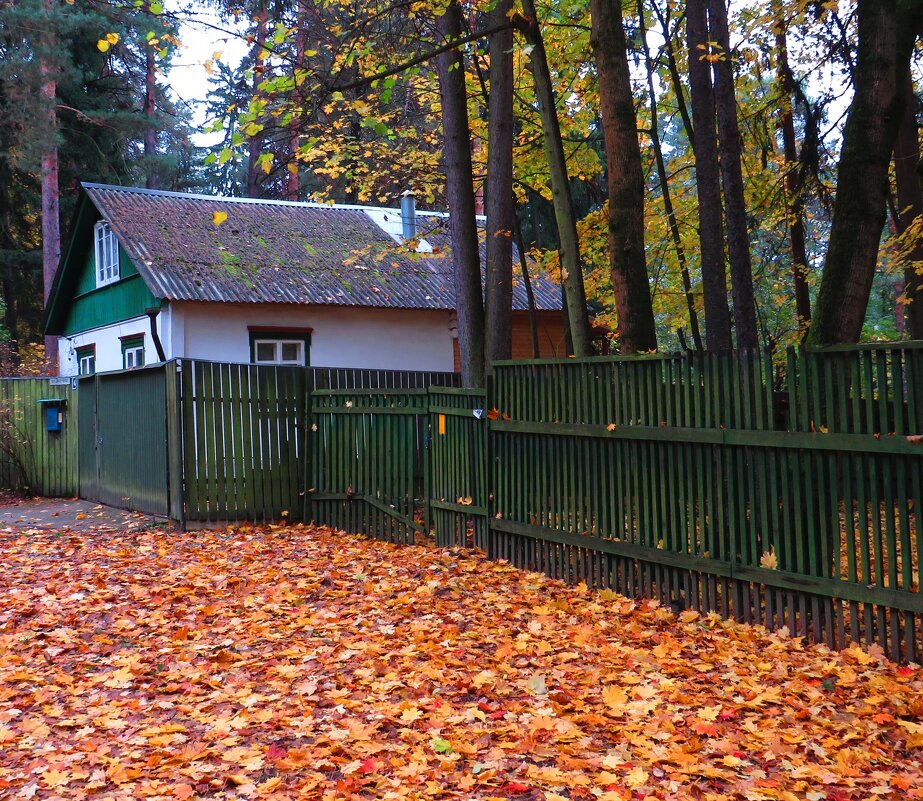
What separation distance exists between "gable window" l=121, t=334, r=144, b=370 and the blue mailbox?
5.90 m

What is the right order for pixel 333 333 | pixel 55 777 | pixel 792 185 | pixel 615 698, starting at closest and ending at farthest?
pixel 55 777, pixel 615 698, pixel 792 185, pixel 333 333

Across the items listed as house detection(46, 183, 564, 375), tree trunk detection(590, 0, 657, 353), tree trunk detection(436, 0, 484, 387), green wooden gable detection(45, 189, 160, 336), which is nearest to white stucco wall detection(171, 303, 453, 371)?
house detection(46, 183, 564, 375)

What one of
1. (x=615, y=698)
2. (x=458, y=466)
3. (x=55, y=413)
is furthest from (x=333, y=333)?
(x=615, y=698)

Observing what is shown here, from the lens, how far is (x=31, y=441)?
15836 millimetres

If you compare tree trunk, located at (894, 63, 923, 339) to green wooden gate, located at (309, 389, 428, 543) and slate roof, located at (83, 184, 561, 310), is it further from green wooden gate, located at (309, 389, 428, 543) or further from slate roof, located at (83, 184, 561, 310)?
slate roof, located at (83, 184, 561, 310)

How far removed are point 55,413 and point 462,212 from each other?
7.98 m

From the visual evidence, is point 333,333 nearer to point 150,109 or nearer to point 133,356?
point 133,356

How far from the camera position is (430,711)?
4.98 meters

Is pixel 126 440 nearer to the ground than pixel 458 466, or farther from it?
farther from it

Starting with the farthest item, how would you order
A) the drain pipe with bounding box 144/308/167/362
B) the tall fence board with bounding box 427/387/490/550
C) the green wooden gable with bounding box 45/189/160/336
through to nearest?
the green wooden gable with bounding box 45/189/160/336 → the drain pipe with bounding box 144/308/167/362 → the tall fence board with bounding box 427/387/490/550

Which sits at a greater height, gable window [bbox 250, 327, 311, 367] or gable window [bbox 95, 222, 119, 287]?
gable window [bbox 95, 222, 119, 287]

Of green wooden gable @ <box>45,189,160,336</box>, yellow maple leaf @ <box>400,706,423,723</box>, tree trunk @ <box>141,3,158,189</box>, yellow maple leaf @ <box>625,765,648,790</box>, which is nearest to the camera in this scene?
yellow maple leaf @ <box>625,765,648,790</box>

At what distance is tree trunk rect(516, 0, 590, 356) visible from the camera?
9.88m

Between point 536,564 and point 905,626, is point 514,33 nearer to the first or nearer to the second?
point 536,564
